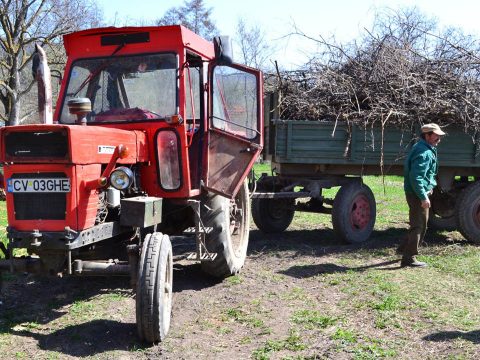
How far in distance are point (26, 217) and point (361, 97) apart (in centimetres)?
529

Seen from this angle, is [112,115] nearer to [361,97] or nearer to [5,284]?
[5,284]

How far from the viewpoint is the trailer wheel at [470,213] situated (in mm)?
7785

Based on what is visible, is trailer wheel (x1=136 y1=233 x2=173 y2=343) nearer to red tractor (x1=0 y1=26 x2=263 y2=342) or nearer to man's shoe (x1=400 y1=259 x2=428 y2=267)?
red tractor (x1=0 y1=26 x2=263 y2=342)

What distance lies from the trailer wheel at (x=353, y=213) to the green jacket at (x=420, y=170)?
120 cm

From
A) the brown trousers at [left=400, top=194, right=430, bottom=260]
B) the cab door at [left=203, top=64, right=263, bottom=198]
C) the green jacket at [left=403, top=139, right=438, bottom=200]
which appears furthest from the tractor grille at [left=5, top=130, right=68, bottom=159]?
the brown trousers at [left=400, top=194, right=430, bottom=260]

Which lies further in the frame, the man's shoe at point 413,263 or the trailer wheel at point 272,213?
the trailer wheel at point 272,213

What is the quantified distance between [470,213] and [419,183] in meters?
1.84

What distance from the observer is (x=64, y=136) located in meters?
4.27

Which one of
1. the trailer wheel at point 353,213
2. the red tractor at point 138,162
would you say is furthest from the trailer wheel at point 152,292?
the trailer wheel at point 353,213

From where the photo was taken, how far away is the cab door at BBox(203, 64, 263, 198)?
588 centimetres

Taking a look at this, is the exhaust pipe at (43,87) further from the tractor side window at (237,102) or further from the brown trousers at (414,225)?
the brown trousers at (414,225)

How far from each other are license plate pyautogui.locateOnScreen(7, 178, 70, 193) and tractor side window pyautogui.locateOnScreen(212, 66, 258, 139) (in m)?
2.16

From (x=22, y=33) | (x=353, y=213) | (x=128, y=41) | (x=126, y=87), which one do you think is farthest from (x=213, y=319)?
(x=22, y=33)

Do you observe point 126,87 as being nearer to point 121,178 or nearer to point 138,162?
point 138,162
